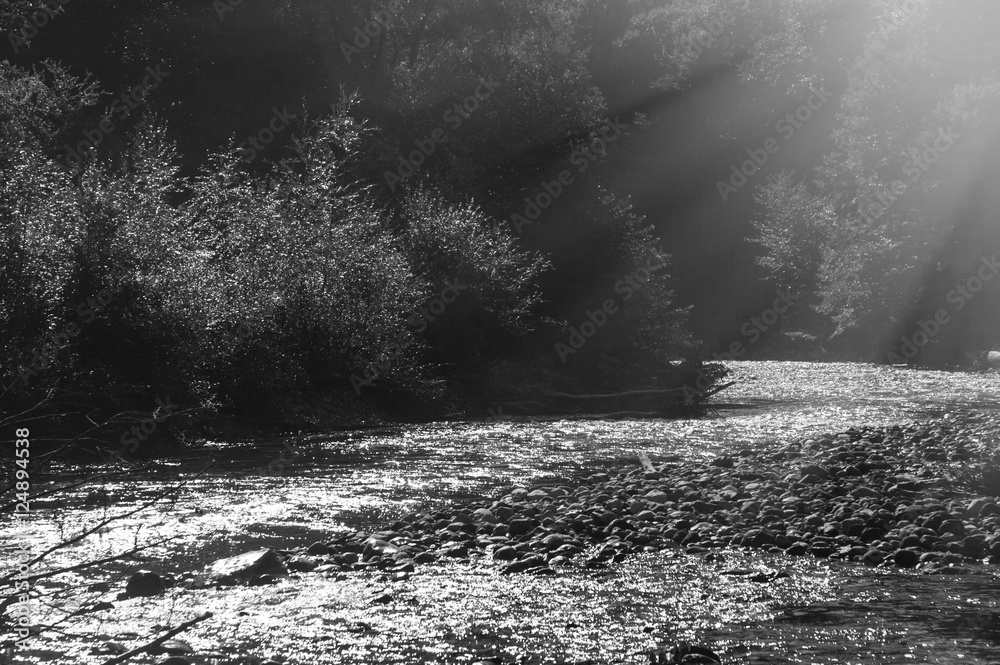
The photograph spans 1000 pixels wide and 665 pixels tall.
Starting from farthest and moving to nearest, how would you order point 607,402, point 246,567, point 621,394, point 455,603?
point 607,402 → point 621,394 → point 246,567 → point 455,603

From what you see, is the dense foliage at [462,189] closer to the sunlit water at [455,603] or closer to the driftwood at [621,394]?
the driftwood at [621,394]

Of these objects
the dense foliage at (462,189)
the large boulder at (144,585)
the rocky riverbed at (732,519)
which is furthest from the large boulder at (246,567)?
the dense foliage at (462,189)

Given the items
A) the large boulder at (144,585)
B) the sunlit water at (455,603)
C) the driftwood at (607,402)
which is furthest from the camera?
the driftwood at (607,402)

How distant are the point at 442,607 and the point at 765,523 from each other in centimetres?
446

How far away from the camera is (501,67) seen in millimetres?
43125

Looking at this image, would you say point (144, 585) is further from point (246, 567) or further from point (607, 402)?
point (607, 402)

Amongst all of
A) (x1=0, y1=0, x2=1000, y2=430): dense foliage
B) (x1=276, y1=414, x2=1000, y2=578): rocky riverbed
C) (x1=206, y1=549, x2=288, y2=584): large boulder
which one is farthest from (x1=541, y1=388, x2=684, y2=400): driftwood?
(x1=206, y1=549, x2=288, y2=584): large boulder

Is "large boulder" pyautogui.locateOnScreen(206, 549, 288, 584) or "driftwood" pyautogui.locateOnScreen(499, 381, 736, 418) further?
"driftwood" pyautogui.locateOnScreen(499, 381, 736, 418)

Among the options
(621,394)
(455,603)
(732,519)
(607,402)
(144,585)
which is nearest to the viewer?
(455,603)

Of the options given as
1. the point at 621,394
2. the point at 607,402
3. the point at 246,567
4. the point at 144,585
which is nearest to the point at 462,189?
the point at 607,402

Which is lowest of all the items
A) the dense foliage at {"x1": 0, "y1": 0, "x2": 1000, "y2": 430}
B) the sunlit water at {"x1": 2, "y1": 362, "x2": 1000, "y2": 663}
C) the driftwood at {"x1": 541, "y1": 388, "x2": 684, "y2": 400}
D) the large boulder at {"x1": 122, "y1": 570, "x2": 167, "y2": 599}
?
the sunlit water at {"x1": 2, "y1": 362, "x2": 1000, "y2": 663}

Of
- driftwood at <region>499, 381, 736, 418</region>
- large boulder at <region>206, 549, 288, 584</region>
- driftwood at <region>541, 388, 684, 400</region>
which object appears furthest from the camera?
driftwood at <region>541, 388, 684, 400</region>

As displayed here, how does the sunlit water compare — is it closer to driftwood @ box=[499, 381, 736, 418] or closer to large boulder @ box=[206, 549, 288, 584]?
large boulder @ box=[206, 549, 288, 584]

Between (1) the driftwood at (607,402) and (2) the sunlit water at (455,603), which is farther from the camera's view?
(1) the driftwood at (607,402)
